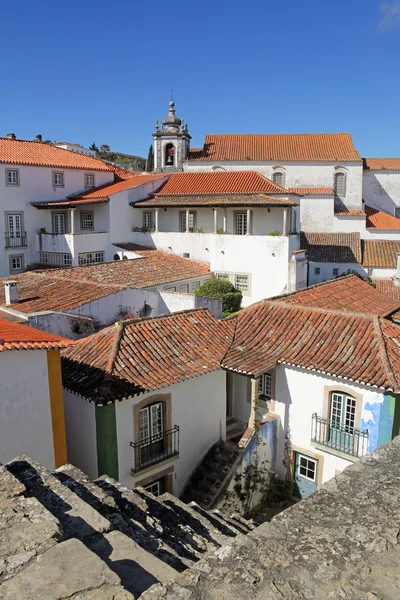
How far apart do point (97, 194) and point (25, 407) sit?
25.8 m

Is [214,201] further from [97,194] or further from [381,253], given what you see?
[381,253]

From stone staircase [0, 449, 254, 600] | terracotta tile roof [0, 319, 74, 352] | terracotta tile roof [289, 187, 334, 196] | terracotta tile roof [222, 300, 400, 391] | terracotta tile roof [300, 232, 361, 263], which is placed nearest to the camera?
stone staircase [0, 449, 254, 600]

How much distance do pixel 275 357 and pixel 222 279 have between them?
43.6 feet

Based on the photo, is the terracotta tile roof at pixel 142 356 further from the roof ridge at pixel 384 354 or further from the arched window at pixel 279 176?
the arched window at pixel 279 176

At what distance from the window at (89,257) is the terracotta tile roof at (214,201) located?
12.7 feet

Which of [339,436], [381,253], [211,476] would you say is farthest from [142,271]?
[381,253]

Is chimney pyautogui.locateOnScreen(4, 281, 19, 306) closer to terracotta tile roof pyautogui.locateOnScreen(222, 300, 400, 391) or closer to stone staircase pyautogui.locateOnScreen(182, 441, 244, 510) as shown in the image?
terracotta tile roof pyautogui.locateOnScreen(222, 300, 400, 391)

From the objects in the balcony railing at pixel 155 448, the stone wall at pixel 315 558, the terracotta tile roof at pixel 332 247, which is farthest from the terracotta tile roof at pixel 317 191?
the stone wall at pixel 315 558

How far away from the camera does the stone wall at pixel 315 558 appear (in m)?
2.51

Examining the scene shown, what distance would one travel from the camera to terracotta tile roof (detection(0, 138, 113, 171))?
3200cm

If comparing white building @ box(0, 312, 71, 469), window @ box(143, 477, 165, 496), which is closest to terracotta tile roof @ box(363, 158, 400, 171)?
window @ box(143, 477, 165, 496)

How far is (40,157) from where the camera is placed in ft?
111

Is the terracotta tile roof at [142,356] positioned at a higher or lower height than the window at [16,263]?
lower

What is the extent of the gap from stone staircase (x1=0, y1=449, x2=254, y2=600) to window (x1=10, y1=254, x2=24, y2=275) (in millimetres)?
27788
